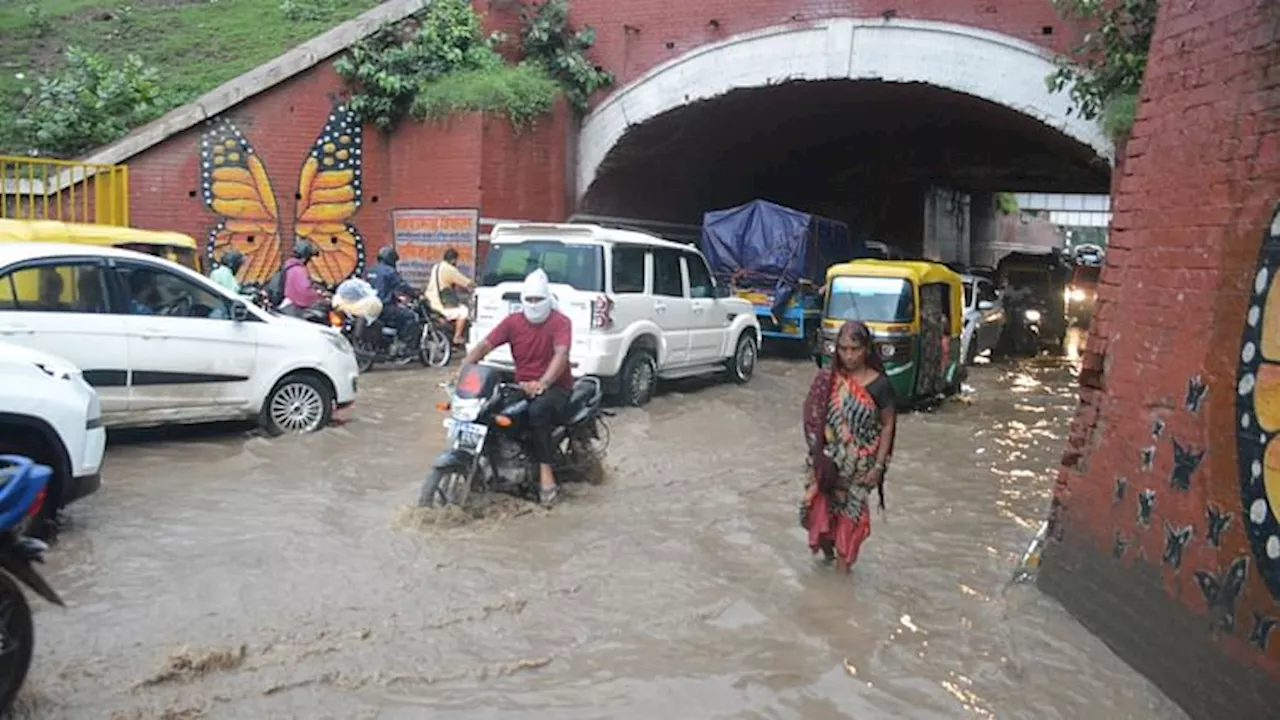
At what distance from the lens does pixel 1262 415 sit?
11.6ft

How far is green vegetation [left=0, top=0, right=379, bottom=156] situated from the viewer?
50.1 ft

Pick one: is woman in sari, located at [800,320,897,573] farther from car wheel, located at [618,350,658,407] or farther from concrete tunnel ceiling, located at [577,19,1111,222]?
concrete tunnel ceiling, located at [577,19,1111,222]

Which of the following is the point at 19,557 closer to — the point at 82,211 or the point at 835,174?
the point at 82,211

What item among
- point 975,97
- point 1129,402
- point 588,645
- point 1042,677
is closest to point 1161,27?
point 1129,402

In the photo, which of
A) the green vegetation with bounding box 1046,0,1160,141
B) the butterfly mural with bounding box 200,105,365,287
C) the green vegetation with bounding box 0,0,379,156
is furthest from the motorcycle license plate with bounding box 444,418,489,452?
the green vegetation with bounding box 0,0,379,156

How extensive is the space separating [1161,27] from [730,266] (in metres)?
12.4

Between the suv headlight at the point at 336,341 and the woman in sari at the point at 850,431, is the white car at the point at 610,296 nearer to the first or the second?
the suv headlight at the point at 336,341

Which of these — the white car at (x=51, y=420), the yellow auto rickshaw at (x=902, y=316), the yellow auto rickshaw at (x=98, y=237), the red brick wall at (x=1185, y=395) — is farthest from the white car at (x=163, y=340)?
the red brick wall at (x=1185, y=395)

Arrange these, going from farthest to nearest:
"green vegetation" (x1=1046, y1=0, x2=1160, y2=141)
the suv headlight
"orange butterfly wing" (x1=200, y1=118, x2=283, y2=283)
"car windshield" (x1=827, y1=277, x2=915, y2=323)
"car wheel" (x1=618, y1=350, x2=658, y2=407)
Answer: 1. "orange butterfly wing" (x1=200, y1=118, x2=283, y2=283)
2. "car windshield" (x1=827, y1=277, x2=915, y2=323)
3. "car wheel" (x1=618, y1=350, x2=658, y2=407)
4. "green vegetation" (x1=1046, y1=0, x2=1160, y2=141)
5. the suv headlight

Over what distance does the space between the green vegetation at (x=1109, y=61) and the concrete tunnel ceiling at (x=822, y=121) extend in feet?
2.76

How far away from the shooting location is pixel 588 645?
4.66 metres

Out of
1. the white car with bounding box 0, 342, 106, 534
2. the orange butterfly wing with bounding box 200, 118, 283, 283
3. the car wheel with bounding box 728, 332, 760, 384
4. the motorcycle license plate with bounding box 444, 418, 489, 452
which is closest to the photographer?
the white car with bounding box 0, 342, 106, 534

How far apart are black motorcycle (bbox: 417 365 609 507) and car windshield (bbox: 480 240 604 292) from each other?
3.39m

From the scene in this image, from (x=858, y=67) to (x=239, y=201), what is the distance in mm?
9275
